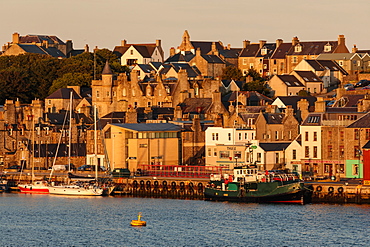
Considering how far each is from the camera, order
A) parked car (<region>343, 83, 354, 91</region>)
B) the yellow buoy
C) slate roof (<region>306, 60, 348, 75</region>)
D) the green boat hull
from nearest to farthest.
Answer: the yellow buoy → the green boat hull → parked car (<region>343, 83, 354, 91</region>) → slate roof (<region>306, 60, 348, 75</region>)

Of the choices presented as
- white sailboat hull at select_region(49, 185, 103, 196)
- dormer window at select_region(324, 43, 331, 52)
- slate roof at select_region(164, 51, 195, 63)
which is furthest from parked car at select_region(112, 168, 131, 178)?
dormer window at select_region(324, 43, 331, 52)

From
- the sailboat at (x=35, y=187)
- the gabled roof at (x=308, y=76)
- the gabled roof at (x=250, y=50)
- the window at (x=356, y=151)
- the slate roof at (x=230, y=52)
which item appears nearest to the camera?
the window at (x=356, y=151)

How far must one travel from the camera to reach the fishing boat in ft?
296

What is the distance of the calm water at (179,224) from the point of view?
73.4m

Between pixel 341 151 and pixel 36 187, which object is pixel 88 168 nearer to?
pixel 36 187

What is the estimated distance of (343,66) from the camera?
15950cm

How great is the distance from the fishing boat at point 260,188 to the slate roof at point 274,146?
1012 centimetres

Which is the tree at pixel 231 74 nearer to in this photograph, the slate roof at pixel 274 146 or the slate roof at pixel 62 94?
the slate roof at pixel 62 94

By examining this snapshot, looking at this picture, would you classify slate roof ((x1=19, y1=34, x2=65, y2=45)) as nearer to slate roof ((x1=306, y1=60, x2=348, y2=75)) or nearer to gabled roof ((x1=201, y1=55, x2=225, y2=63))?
gabled roof ((x1=201, y1=55, x2=225, y2=63))

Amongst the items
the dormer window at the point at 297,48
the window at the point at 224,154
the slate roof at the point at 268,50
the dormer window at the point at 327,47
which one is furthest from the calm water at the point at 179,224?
the slate roof at the point at 268,50

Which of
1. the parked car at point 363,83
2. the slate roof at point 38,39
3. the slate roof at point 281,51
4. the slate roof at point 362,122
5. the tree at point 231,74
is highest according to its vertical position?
the slate roof at point 38,39

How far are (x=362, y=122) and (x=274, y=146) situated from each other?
1078cm

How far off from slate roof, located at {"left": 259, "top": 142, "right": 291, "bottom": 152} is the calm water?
12.4 m

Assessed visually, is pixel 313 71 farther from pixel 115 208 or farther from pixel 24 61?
pixel 115 208
